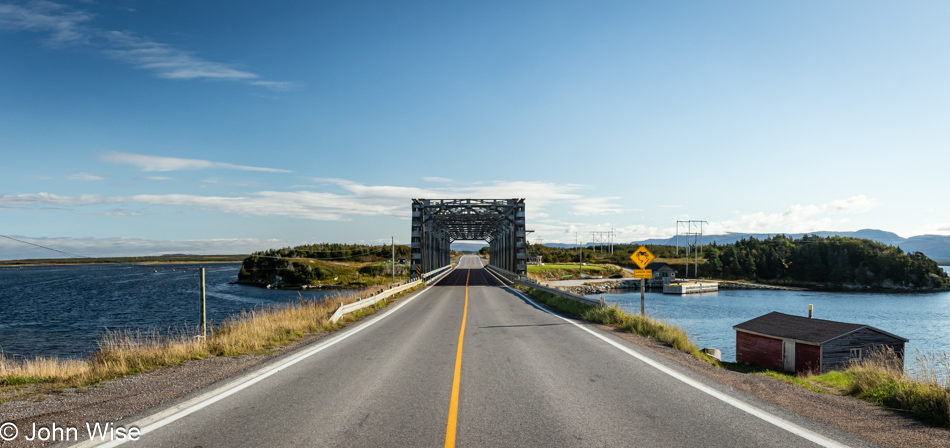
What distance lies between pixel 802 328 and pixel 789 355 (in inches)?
85.4

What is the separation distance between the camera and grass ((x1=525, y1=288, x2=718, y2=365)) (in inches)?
475

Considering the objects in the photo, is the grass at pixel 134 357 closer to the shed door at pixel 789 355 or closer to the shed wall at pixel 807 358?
the shed wall at pixel 807 358

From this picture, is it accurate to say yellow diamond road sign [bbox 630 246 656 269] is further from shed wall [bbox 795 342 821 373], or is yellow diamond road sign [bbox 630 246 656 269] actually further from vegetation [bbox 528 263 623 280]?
vegetation [bbox 528 263 623 280]

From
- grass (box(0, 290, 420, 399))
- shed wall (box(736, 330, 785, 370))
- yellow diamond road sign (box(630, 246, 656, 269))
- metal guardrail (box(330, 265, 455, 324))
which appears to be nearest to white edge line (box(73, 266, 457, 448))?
grass (box(0, 290, 420, 399))

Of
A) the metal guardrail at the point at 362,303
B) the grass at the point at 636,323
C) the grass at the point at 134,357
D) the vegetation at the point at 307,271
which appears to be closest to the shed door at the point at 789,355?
the grass at the point at 636,323

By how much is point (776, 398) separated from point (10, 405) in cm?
1067

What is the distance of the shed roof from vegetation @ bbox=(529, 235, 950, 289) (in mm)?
100056

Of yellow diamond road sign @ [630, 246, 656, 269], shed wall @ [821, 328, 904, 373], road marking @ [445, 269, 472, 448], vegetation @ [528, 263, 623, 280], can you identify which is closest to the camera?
road marking @ [445, 269, 472, 448]

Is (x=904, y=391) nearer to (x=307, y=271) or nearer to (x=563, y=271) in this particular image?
(x=307, y=271)

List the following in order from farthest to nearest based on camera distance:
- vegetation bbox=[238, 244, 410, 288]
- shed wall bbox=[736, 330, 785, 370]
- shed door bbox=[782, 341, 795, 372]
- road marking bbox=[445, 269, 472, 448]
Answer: vegetation bbox=[238, 244, 410, 288] < shed wall bbox=[736, 330, 785, 370] < shed door bbox=[782, 341, 795, 372] < road marking bbox=[445, 269, 472, 448]

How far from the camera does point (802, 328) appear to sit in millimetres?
25703

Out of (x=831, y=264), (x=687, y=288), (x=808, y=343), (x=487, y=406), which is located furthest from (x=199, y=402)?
(x=831, y=264)

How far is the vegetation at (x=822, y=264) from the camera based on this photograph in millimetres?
111375

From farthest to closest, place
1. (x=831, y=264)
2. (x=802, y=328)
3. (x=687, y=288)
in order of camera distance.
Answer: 1. (x=831, y=264)
2. (x=687, y=288)
3. (x=802, y=328)
